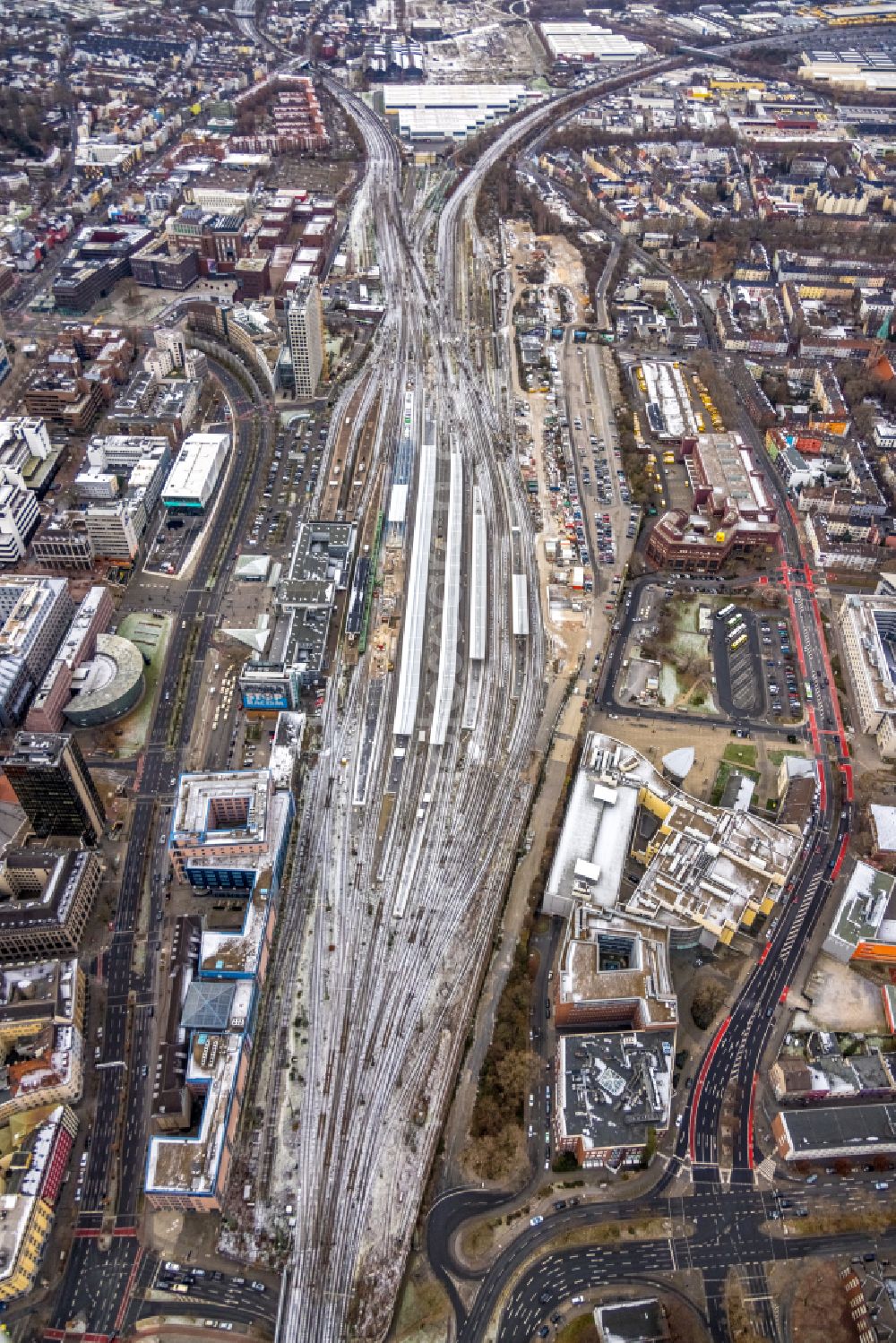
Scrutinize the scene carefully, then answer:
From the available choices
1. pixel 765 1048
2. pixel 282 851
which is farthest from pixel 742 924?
pixel 282 851

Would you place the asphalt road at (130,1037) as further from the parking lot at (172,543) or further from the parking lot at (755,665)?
the parking lot at (755,665)

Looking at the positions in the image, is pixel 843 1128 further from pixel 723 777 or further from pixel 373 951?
pixel 373 951

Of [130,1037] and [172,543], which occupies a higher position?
[172,543]

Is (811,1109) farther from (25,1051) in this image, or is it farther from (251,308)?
(251,308)

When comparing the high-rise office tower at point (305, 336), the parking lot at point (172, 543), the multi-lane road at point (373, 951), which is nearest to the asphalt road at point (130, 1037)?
the multi-lane road at point (373, 951)

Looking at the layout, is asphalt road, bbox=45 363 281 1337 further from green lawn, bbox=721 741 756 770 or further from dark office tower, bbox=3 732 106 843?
green lawn, bbox=721 741 756 770

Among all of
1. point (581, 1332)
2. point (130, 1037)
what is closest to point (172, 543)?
point (130, 1037)
